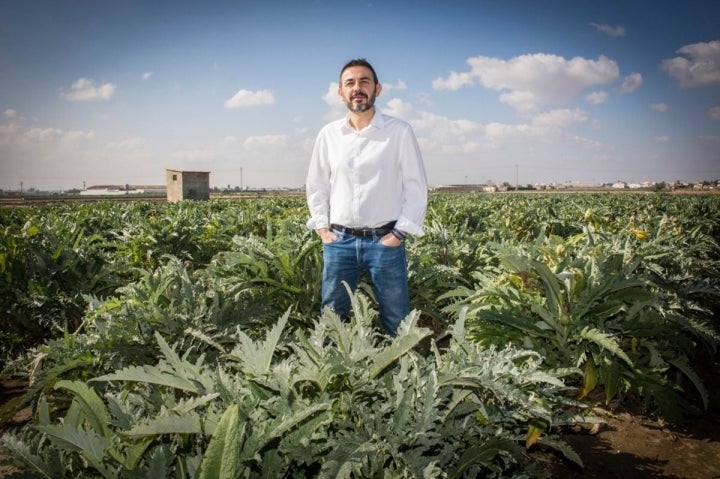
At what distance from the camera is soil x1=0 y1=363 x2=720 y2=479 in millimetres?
2074

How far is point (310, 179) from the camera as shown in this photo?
9.29ft

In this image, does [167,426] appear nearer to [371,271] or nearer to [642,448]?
[371,271]

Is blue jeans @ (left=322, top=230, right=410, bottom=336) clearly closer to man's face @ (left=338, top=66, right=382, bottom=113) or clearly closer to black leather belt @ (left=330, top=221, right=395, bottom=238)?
black leather belt @ (left=330, top=221, right=395, bottom=238)

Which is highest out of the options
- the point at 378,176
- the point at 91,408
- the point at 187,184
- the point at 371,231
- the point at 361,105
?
the point at 187,184

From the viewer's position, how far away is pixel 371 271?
104 inches

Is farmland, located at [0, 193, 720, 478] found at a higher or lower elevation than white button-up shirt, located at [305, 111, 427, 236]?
lower

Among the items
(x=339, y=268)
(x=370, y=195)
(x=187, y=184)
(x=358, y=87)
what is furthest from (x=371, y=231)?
(x=187, y=184)

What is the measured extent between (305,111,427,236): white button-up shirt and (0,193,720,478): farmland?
0.64 m

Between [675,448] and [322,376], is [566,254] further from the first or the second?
[322,376]

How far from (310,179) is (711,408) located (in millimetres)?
3280

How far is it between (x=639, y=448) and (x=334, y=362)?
2234mm

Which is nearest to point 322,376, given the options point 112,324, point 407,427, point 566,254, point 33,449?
point 407,427

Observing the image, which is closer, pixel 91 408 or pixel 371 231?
pixel 91 408

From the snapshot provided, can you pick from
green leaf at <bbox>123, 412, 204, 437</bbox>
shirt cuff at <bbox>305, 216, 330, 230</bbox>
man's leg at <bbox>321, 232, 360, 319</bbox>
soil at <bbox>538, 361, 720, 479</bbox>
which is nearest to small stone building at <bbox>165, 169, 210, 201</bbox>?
shirt cuff at <bbox>305, 216, 330, 230</bbox>
